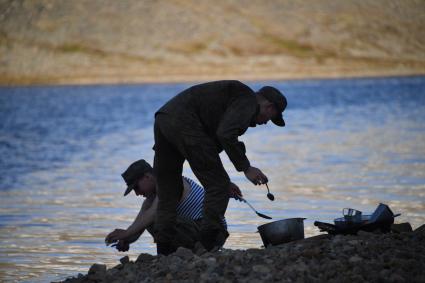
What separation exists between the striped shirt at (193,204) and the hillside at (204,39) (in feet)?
356

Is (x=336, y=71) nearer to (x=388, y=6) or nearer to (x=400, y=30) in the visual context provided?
(x=400, y=30)

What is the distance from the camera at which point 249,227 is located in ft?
37.0

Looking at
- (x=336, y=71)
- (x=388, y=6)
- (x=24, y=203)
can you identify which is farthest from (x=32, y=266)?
(x=388, y=6)

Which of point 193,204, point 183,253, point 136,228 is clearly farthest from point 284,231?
point 136,228

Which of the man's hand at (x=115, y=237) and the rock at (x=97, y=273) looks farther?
the man's hand at (x=115, y=237)

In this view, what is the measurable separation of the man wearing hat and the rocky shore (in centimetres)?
54

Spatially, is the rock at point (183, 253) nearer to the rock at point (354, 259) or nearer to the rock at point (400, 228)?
the rock at point (354, 259)

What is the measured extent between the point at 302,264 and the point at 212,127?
1.57 m

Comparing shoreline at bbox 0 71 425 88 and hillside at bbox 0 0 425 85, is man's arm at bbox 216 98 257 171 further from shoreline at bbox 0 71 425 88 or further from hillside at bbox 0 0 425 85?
hillside at bbox 0 0 425 85

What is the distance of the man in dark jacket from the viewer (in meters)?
7.95

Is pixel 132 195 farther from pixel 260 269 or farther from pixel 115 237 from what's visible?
pixel 260 269

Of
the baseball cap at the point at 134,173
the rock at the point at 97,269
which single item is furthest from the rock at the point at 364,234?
the rock at the point at 97,269

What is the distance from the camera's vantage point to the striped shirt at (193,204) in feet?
29.1

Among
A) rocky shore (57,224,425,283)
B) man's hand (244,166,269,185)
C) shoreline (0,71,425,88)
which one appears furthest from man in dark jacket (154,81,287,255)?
shoreline (0,71,425,88)
